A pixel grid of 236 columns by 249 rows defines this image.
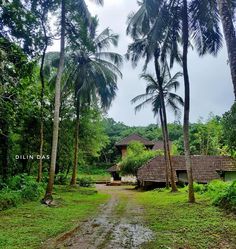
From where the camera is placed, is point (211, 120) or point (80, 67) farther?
point (211, 120)

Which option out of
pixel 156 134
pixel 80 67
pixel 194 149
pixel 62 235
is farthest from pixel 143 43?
pixel 156 134

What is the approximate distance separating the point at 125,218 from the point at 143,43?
50.0 feet

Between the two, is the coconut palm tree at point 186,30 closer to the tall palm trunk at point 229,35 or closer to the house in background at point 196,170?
the tall palm trunk at point 229,35

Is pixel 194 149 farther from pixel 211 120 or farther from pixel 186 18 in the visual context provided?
pixel 186 18

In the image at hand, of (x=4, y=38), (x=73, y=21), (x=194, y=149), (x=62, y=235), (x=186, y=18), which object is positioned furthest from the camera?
(x=194, y=149)

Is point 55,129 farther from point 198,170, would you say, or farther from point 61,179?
point 198,170

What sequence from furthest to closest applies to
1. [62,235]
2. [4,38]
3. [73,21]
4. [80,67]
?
[80,67] < [73,21] < [4,38] < [62,235]

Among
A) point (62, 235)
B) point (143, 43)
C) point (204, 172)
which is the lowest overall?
point (62, 235)

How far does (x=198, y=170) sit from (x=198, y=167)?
1.94 ft

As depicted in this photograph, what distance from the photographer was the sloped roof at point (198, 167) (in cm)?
3434

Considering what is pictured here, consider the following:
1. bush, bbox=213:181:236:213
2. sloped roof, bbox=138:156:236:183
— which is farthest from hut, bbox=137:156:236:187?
bush, bbox=213:181:236:213

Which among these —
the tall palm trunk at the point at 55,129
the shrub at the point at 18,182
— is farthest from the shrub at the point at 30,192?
the tall palm trunk at the point at 55,129

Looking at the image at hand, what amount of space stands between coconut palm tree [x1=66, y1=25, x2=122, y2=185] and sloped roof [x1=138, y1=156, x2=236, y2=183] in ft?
29.8

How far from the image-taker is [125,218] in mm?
12523
